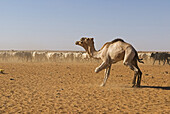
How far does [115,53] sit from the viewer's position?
10.8 m

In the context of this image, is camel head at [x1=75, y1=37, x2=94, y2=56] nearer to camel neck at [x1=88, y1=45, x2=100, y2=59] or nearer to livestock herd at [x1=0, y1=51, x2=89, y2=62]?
camel neck at [x1=88, y1=45, x2=100, y2=59]

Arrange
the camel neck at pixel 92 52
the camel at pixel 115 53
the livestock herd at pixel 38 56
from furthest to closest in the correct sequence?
1. the livestock herd at pixel 38 56
2. the camel neck at pixel 92 52
3. the camel at pixel 115 53

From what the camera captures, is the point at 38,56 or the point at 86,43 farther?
the point at 38,56

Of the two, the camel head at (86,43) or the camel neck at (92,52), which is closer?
the camel neck at (92,52)

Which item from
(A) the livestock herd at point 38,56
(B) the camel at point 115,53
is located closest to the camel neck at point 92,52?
(B) the camel at point 115,53

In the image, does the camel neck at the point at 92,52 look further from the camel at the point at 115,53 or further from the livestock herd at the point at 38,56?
the livestock herd at the point at 38,56

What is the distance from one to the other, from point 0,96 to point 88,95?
3862 mm

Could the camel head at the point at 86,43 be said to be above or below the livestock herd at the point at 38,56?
above

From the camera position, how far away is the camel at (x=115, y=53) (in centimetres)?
1062

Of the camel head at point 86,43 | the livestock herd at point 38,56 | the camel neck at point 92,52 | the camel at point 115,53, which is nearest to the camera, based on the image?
the camel at point 115,53

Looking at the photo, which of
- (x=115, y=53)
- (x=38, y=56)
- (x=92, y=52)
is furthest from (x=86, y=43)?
(x=38, y=56)

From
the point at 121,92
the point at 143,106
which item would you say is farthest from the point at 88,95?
the point at 143,106

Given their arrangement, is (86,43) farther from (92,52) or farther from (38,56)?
(38,56)

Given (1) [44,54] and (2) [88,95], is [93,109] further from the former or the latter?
(1) [44,54]
